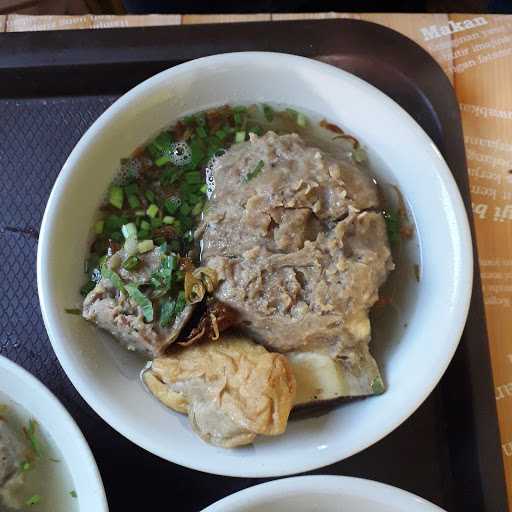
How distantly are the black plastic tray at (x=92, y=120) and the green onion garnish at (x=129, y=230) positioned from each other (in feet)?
0.92

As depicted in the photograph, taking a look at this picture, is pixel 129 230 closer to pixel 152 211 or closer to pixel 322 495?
pixel 152 211

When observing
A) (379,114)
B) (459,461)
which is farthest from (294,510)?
(379,114)

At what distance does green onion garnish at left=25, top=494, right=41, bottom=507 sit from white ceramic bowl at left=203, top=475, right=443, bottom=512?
0.40 meters

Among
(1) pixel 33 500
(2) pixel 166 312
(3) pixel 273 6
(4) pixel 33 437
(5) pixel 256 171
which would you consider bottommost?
(1) pixel 33 500

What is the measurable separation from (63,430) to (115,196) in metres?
0.51

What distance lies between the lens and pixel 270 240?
1270 millimetres

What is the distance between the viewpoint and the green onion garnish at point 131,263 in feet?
4.19

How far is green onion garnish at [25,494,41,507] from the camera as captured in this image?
130 cm

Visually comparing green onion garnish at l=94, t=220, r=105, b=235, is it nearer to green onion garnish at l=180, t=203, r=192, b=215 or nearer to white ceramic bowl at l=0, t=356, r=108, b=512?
green onion garnish at l=180, t=203, r=192, b=215

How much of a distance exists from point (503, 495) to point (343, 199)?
28.8 inches

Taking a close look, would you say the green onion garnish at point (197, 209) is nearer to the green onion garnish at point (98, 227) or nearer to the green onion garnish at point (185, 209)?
the green onion garnish at point (185, 209)

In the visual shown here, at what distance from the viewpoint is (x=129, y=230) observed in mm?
1360

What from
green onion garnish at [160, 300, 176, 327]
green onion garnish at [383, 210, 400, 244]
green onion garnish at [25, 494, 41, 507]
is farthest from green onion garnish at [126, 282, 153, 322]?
green onion garnish at [383, 210, 400, 244]

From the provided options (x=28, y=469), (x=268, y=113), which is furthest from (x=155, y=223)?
(x=28, y=469)
